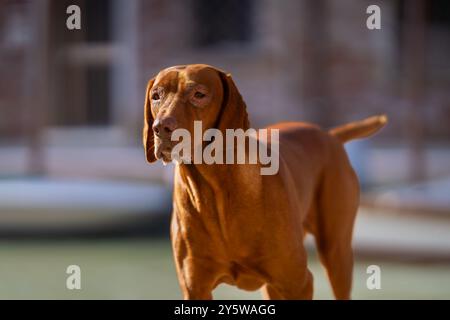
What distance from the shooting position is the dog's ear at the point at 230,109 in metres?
3.24

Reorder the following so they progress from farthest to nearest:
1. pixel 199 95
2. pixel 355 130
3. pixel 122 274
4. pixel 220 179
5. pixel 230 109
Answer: pixel 122 274 < pixel 355 130 < pixel 220 179 < pixel 230 109 < pixel 199 95

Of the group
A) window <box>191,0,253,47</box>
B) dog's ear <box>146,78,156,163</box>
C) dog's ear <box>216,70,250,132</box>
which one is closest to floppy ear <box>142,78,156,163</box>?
dog's ear <box>146,78,156,163</box>

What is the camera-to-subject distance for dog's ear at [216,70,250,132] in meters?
3.24

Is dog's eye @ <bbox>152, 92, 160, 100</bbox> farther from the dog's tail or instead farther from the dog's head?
the dog's tail

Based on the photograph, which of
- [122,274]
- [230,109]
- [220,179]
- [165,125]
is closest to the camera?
[165,125]

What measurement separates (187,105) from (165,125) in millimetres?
135

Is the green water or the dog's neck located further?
the green water

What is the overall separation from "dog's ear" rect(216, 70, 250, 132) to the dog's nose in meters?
0.26

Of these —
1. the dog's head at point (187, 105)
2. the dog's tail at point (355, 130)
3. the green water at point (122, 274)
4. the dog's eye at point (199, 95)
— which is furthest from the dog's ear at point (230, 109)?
the green water at point (122, 274)

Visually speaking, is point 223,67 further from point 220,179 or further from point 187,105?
point 187,105

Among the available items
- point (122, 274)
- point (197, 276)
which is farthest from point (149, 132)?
point (122, 274)

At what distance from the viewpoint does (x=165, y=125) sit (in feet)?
9.86

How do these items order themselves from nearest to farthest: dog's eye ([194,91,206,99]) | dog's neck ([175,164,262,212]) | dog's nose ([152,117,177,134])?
dog's nose ([152,117,177,134]), dog's eye ([194,91,206,99]), dog's neck ([175,164,262,212])

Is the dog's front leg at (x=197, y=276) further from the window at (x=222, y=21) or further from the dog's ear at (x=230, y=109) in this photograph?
the window at (x=222, y=21)
